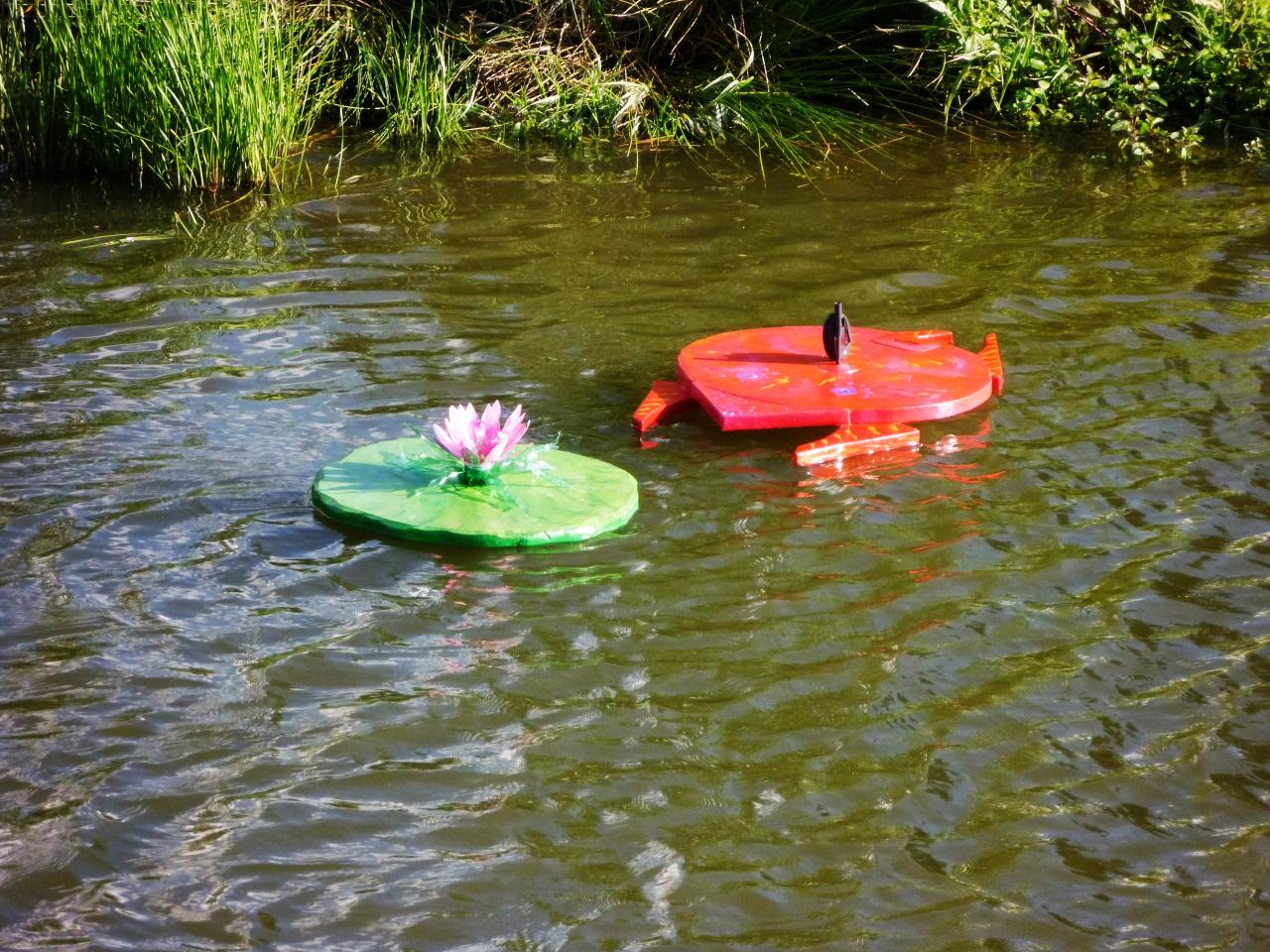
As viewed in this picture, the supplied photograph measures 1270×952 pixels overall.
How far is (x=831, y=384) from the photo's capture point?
5180 mm

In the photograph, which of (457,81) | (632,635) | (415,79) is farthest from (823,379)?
(457,81)

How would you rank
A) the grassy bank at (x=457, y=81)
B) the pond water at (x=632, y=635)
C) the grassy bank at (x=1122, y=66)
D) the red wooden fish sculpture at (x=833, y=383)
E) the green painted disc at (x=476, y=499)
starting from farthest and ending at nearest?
the grassy bank at (x=1122, y=66) < the grassy bank at (x=457, y=81) < the red wooden fish sculpture at (x=833, y=383) < the green painted disc at (x=476, y=499) < the pond water at (x=632, y=635)

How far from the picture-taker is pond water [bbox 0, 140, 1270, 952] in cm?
294

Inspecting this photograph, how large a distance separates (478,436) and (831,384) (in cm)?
137

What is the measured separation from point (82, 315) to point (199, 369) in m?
0.95

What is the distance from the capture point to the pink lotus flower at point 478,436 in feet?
14.8

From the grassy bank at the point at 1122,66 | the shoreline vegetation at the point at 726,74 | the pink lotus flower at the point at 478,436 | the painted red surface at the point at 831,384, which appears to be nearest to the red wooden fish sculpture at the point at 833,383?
the painted red surface at the point at 831,384

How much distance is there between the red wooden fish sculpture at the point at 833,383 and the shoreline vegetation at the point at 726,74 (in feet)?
10.6

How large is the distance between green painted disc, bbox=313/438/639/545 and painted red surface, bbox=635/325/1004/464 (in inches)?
23.2

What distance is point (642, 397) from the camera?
555 cm

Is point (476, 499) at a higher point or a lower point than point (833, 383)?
lower

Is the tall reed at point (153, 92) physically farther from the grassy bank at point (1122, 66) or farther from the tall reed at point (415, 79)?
the grassy bank at point (1122, 66)

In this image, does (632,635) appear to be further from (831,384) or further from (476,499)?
(831,384)

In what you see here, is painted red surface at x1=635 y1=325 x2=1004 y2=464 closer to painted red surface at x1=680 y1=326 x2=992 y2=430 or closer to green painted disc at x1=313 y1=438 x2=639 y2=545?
painted red surface at x1=680 y1=326 x2=992 y2=430
